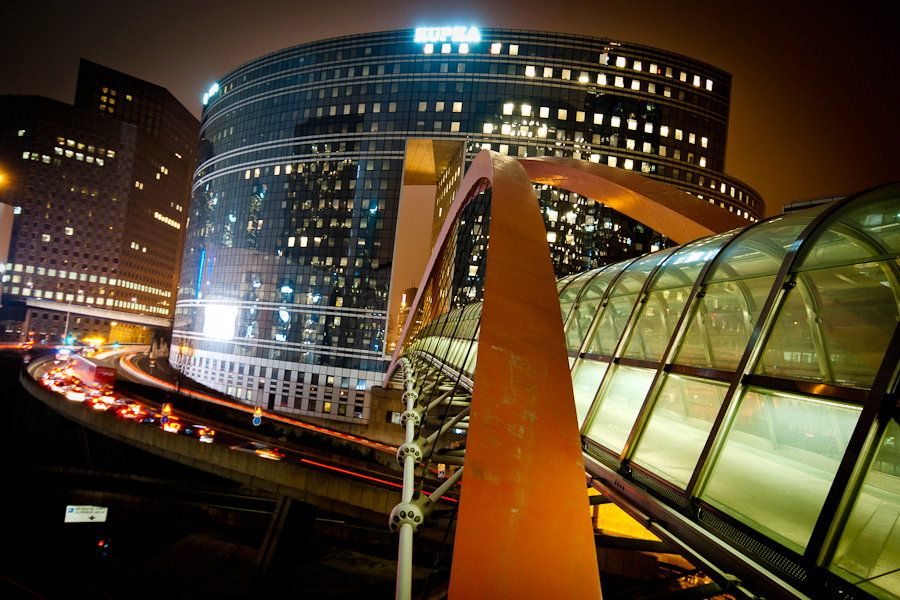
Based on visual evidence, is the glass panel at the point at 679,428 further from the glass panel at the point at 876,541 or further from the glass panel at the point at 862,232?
the glass panel at the point at 862,232

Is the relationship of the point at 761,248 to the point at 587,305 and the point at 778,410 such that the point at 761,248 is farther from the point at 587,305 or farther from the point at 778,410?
the point at 587,305

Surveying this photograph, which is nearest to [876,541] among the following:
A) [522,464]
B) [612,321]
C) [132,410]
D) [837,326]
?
[837,326]

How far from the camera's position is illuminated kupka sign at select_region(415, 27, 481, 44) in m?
74.5

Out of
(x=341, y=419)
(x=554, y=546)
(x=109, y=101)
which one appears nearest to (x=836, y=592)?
(x=554, y=546)

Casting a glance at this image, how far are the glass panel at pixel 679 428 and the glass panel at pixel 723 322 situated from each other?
0.39 meters

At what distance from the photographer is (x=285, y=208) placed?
266 feet

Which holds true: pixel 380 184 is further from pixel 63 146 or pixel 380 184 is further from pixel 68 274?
pixel 63 146

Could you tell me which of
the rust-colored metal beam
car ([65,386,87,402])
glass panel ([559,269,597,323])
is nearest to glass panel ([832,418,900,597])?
the rust-colored metal beam

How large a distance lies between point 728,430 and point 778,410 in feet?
4.18

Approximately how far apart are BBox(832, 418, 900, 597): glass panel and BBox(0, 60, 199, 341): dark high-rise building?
13205cm

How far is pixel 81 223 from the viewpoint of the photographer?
131 metres

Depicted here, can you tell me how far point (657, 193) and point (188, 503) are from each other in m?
32.7

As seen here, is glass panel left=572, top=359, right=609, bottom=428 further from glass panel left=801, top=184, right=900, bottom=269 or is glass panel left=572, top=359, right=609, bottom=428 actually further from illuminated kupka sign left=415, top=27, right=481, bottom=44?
illuminated kupka sign left=415, top=27, right=481, bottom=44

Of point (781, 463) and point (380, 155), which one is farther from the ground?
point (380, 155)
